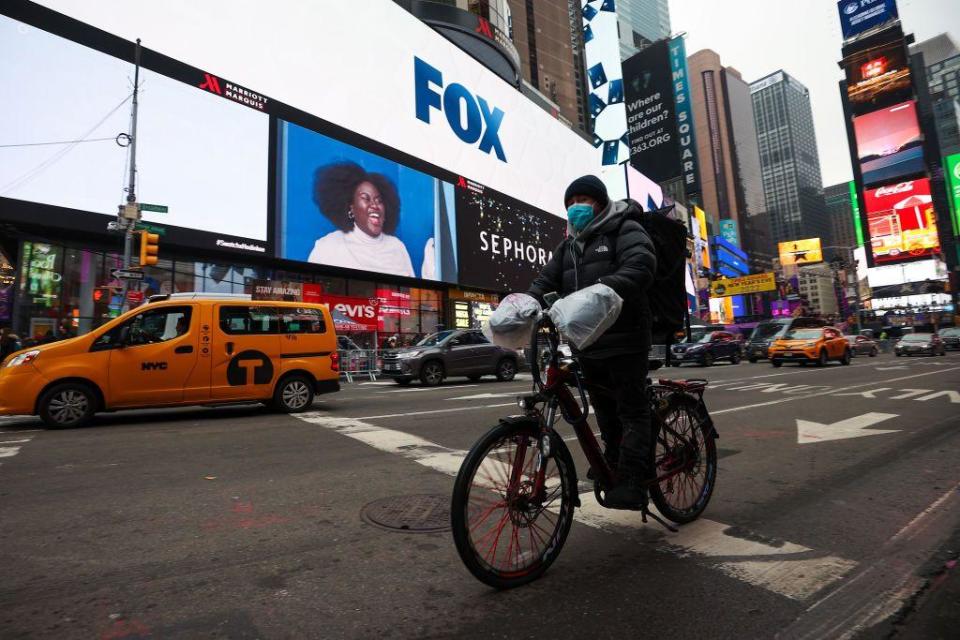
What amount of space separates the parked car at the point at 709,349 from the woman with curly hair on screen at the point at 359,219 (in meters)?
14.3

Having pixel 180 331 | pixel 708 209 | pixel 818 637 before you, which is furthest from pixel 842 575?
pixel 708 209

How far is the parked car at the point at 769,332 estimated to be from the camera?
21.6 m

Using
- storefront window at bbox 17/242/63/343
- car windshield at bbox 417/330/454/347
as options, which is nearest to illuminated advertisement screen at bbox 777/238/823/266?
car windshield at bbox 417/330/454/347

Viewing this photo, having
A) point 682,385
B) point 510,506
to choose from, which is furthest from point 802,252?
point 510,506

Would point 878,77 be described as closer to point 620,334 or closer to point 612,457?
point 620,334

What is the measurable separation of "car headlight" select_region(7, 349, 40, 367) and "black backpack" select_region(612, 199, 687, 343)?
27.6 feet

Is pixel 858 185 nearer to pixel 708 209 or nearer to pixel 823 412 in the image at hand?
pixel 708 209

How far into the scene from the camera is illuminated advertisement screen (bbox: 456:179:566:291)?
32.0 meters

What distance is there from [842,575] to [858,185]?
113m

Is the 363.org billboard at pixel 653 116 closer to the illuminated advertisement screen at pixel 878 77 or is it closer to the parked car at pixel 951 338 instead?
the parked car at pixel 951 338

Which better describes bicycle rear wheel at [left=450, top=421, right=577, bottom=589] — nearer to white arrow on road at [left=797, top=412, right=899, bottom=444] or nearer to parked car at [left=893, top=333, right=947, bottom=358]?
white arrow on road at [left=797, top=412, right=899, bottom=444]

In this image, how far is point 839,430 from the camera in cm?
625

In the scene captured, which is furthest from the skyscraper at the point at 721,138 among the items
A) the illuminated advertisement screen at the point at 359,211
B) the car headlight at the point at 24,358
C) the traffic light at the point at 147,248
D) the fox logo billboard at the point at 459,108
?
the car headlight at the point at 24,358

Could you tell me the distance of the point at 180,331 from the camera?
806 cm
